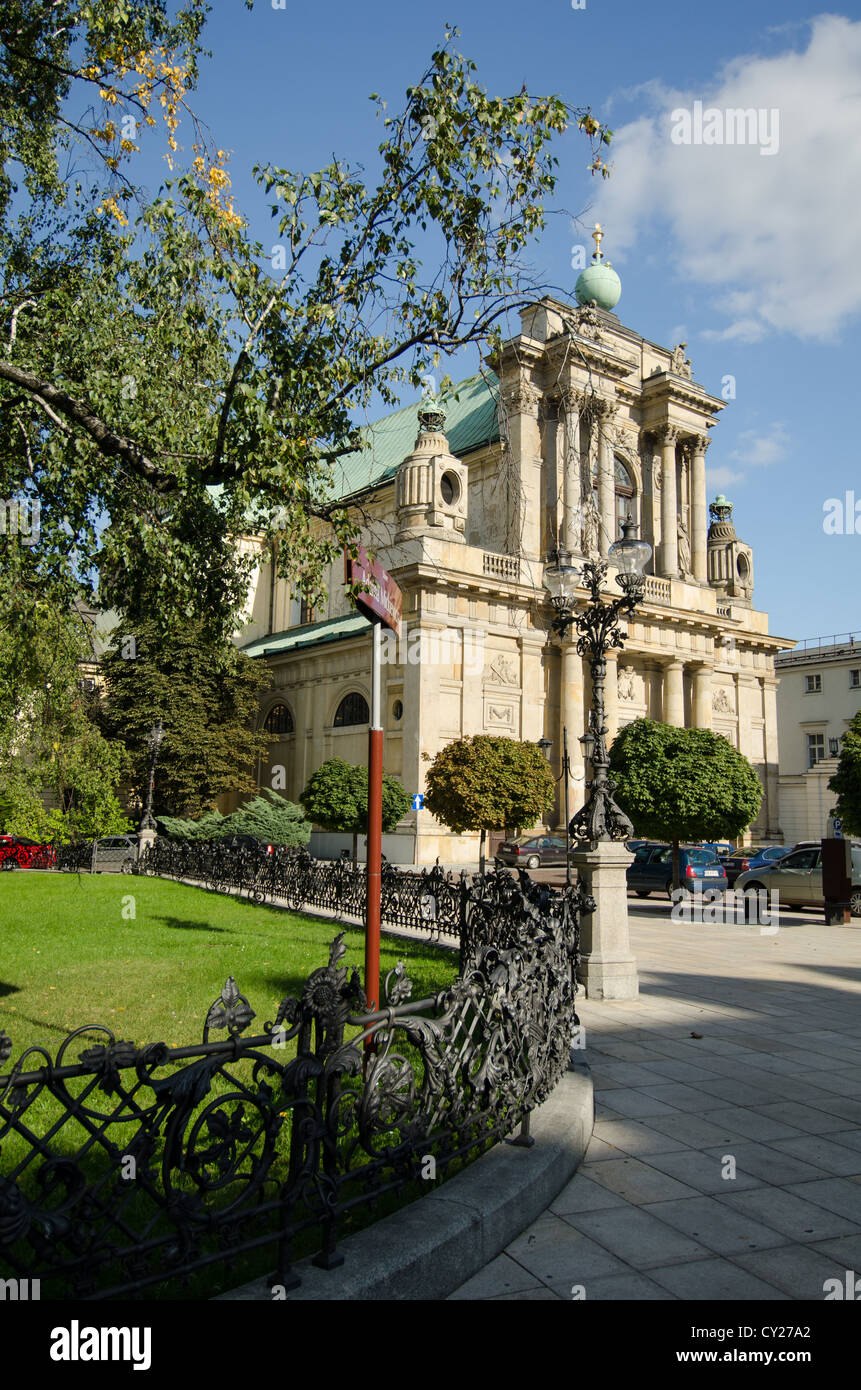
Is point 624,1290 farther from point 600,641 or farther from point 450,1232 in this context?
point 600,641

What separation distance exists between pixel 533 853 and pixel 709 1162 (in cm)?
2498

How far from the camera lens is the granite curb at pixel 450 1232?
9.62 feet

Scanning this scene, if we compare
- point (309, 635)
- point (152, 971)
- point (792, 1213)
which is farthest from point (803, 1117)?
point (309, 635)

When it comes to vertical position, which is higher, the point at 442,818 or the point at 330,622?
the point at 330,622

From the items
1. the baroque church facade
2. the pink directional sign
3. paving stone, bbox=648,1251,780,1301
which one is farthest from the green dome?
paving stone, bbox=648,1251,780,1301

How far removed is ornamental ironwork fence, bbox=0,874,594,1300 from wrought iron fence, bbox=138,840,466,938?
5.69 metres

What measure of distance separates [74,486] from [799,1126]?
24.9ft

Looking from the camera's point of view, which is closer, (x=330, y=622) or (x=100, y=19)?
(x=100, y=19)

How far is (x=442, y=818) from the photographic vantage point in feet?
79.8

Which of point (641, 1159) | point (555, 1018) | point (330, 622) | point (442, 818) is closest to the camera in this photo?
point (641, 1159)

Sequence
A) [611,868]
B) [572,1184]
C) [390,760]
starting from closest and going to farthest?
[572,1184]
[611,868]
[390,760]

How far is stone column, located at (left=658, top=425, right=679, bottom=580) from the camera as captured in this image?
43.4 m

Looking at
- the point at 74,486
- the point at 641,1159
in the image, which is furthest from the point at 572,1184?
the point at 74,486

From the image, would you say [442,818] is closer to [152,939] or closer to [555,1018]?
[152,939]
